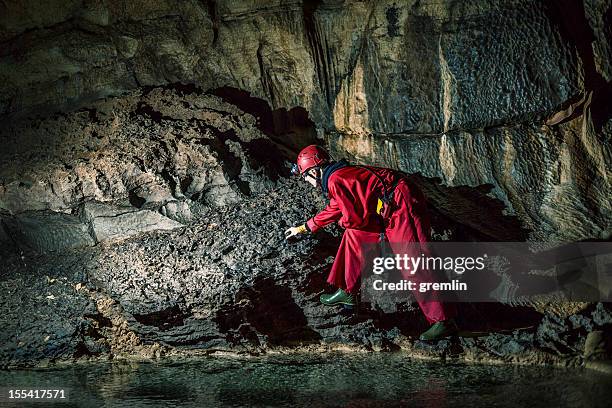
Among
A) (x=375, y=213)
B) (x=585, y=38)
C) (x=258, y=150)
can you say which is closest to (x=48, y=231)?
(x=258, y=150)

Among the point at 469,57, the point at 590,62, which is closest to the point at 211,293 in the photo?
the point at 469,57

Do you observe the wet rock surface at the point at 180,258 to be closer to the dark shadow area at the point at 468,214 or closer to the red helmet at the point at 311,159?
the dark shadow area at the point at 468,214

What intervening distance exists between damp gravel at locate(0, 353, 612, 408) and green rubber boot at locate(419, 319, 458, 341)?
0.29 m

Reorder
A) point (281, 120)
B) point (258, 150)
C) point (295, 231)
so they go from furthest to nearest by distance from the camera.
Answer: point (281, 120) < point (258, 150) < point (295, 231)

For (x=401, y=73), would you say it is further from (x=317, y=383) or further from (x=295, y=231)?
(x=317, y=383)

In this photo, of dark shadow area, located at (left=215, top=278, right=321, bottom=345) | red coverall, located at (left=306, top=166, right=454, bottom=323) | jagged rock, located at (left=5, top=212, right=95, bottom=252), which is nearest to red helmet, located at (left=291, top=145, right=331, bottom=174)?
red coverall, located at (left=306, top=166, right=454, bottom=323)

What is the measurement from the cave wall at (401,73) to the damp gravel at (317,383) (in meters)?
1.37

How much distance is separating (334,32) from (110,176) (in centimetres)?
225

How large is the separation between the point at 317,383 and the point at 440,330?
3.23 feet

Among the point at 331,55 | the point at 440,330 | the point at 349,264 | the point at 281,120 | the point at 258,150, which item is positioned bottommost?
the point at 440,330

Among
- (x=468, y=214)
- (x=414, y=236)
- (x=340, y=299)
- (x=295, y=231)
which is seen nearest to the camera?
(x=414, y=236)

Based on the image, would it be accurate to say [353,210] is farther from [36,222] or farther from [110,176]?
[36,222]

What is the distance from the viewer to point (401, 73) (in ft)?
15.0

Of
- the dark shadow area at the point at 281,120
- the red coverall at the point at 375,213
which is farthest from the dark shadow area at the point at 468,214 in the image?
the dark shadow area at the point at 281,120
